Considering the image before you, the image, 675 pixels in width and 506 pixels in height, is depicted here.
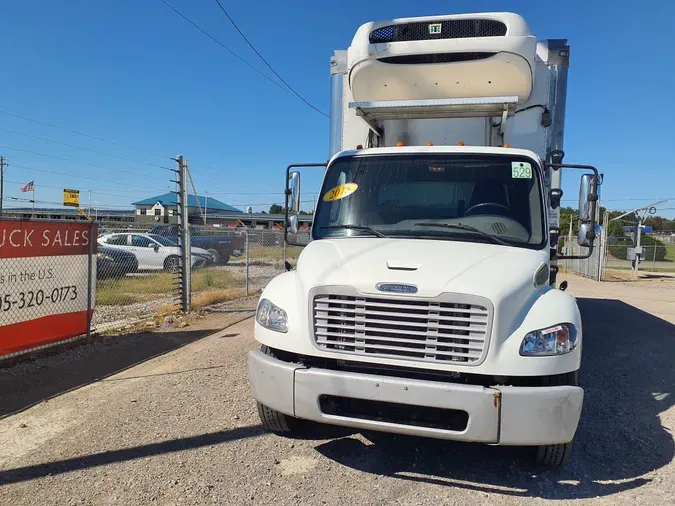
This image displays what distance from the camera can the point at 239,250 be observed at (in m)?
15.6

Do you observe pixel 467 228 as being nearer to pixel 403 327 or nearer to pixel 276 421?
pixel 403 327

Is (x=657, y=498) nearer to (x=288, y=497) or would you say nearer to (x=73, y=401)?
(x=288, y=497)

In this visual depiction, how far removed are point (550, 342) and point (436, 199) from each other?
70.2 inches

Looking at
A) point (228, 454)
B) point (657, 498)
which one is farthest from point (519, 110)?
point (228, 454)

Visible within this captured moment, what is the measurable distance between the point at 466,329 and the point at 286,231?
2771mm

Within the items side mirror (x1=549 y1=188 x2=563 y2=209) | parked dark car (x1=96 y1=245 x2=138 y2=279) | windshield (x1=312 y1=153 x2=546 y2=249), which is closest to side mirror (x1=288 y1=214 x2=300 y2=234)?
windshield (x1=312 y1=153 x2=546 y2=249)

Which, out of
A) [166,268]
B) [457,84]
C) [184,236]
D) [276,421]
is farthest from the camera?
[166,268]

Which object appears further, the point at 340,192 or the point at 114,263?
the point at 114,263

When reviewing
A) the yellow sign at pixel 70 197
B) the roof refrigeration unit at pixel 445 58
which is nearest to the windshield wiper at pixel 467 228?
the roof refrigeration unit at pixel 445 58

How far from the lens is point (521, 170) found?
4.37m

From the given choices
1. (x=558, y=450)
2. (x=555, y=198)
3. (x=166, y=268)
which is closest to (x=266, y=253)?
(x=166, y=268)

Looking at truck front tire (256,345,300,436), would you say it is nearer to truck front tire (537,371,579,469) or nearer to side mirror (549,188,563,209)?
truck front tire (537,371,579,469)

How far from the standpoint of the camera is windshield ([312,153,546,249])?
414cm

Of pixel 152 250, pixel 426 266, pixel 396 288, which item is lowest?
pixel 152 250
